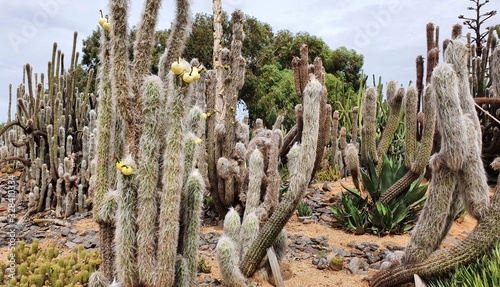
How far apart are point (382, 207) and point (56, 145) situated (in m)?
4.81

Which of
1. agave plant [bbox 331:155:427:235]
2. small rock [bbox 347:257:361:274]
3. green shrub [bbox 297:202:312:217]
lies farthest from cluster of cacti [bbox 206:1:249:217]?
small rock [bbox 347:257:361:274]

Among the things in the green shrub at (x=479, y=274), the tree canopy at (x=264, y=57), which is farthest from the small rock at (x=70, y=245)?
the tree canopy at (x=264, y=57)

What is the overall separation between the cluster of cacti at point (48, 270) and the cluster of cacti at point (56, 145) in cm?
168

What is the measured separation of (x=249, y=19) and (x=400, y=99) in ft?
52.0

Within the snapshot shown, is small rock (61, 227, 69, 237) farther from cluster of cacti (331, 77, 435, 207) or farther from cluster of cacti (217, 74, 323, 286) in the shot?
cluster of cacti (331, 77, 435, 207)

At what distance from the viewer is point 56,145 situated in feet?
21.2

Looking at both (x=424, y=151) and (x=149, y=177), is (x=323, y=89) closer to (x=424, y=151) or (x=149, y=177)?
(x=424, y=151)

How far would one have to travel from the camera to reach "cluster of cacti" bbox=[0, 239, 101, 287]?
3791 mm

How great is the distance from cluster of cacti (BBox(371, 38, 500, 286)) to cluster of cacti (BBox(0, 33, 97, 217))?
440cm

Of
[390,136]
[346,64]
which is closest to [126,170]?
[390,136]

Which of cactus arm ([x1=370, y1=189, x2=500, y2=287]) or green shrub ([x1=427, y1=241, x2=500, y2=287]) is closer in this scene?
green shrub ([x1=427, y1=241, x2=500, y2=287])

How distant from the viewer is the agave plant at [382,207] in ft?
15.8

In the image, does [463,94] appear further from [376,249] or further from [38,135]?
[38,135]

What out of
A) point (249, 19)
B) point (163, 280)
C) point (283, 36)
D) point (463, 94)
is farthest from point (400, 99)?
point (283, 36)
